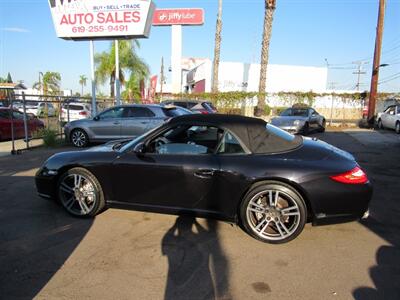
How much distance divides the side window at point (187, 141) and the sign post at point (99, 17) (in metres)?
10.8

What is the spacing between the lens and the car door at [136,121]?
1090cm

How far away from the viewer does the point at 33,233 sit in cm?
410

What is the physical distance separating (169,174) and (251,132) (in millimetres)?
1118

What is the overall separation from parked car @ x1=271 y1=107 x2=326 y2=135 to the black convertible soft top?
966 centimetres

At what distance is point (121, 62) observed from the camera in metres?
32.8

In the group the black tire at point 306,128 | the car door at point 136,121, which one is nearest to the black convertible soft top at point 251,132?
the car door at point 136,121

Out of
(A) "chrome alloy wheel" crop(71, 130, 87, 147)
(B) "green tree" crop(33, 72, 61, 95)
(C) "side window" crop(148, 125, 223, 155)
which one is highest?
(B) "green tree" crop(33, 72, 61, 95)

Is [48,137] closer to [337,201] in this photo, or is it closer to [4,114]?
[4,114]

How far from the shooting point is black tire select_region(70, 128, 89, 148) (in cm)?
1142

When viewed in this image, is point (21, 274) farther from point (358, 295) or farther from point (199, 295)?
point (358, 295)

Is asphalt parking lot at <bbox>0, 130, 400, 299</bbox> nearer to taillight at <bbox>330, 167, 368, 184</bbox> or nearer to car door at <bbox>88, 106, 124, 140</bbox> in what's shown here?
taillight at <bbox>330, 167, 368, 184</bbox>

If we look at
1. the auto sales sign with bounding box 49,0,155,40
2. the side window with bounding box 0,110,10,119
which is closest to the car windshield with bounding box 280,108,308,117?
the auto sales sign with bounding box 49,0,155,40

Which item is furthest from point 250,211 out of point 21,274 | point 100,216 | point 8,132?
point 8,132

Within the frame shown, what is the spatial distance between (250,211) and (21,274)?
7.92ft
